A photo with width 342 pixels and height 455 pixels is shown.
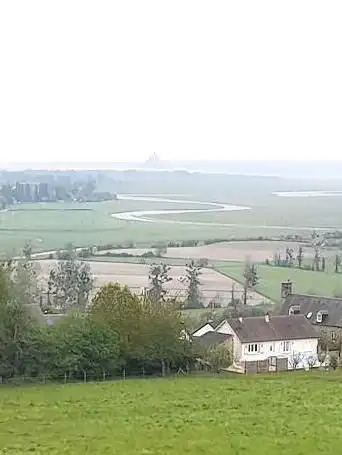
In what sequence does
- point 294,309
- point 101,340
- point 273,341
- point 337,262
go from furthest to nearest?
point 337,262 < point 294,309 < point 273,341 < point 101,340

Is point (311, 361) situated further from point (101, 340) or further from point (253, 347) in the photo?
point (101, 340)

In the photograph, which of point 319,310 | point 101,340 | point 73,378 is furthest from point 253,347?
point 73,378

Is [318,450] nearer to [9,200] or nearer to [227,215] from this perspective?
[227,215]

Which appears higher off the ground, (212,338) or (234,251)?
(234,251)

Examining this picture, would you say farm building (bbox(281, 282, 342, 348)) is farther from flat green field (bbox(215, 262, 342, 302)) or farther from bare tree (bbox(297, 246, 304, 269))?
bare tree (bbox(297, 246, 304, 269))

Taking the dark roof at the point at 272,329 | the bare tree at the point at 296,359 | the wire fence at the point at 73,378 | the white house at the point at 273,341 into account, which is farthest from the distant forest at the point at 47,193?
the wire fence at the point at 73,378

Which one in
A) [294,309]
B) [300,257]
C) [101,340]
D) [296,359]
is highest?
[300,257]

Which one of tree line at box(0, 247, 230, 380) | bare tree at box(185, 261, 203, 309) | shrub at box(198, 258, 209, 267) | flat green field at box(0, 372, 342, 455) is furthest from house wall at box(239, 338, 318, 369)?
shrub at box(198, 258, 209, 267)
